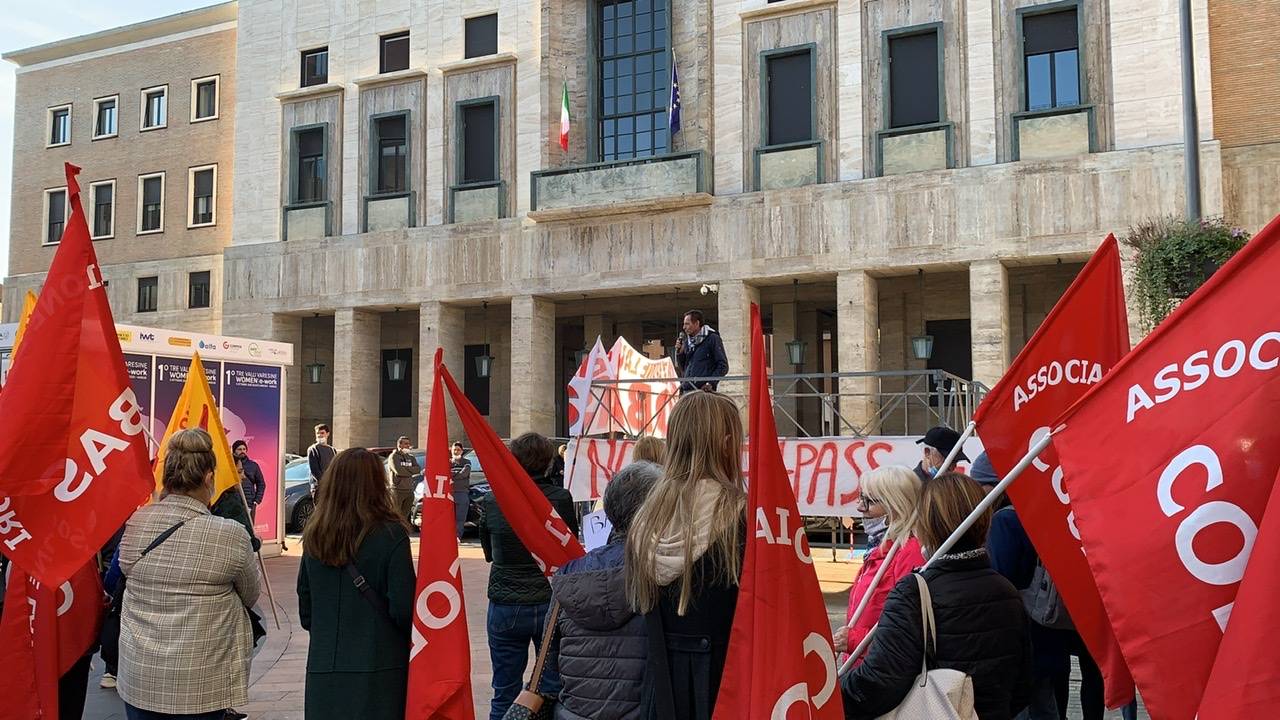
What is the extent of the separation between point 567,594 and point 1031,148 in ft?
68.7

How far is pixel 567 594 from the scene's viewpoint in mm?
3643

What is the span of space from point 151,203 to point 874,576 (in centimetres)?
3360

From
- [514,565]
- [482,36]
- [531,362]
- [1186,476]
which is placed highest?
[482,36]

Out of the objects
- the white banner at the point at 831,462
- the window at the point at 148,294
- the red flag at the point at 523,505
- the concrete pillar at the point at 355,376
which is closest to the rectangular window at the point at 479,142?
the concrete pillar at the point at 355,376

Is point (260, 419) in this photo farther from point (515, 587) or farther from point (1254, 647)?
point (1254, 647)

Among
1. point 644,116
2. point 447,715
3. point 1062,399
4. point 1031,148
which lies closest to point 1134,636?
point 1062,399

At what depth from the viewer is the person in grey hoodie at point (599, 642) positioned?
3.52 m

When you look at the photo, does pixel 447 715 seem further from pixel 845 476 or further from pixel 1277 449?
pixel 845 476

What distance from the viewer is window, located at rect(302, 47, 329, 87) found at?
99.9ft

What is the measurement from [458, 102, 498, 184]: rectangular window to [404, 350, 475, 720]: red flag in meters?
23.4

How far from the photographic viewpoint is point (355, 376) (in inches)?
1166

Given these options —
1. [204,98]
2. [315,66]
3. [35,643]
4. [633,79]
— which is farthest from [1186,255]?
[204,98]

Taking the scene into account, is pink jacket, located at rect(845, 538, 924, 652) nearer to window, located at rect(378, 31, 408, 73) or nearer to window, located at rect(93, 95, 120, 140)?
window, located at rect(378, 31, 408, 73)

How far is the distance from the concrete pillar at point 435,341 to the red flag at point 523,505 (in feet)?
73.2
